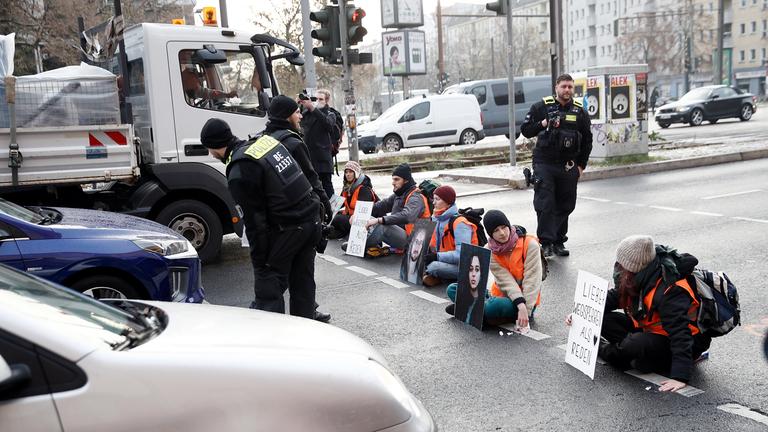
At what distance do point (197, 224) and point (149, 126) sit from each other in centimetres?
121

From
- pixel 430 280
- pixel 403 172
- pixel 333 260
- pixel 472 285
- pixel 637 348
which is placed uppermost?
pixel 403 172

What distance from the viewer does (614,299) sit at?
5055mm

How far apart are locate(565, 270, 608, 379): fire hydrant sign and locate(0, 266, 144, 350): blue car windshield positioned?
3.02m

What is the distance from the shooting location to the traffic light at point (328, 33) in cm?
1300

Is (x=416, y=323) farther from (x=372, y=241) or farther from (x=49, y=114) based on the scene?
(x=49, y=114)

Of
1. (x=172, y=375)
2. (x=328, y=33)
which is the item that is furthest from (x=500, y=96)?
(x=172, y=375)

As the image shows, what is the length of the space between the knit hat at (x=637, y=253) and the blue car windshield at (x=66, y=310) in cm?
301

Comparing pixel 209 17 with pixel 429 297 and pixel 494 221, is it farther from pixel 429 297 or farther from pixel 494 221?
pixel 494 221

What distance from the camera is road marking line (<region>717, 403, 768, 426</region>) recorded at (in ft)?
13.7

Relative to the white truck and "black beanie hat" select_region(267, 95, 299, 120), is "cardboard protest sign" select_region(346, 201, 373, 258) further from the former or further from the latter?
"black beanie hat" select_region(267, 95, 299, 120)

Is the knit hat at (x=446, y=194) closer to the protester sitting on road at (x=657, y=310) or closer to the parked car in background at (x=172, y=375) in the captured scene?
the protester sitting on road at (x=657, y=310)

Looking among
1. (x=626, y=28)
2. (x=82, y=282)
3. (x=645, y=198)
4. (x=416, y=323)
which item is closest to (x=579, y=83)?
(x=645, y=198)

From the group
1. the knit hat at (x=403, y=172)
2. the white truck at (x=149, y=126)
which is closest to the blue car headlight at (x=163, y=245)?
the white truck at (x=149, y=126)

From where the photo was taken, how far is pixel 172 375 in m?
2.41
